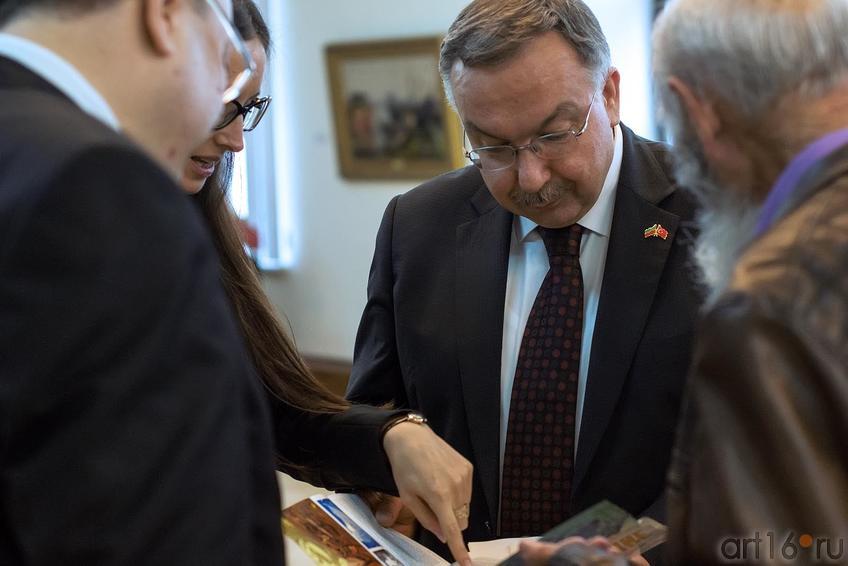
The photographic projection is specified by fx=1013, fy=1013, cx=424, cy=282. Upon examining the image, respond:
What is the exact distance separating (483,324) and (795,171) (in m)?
1.33

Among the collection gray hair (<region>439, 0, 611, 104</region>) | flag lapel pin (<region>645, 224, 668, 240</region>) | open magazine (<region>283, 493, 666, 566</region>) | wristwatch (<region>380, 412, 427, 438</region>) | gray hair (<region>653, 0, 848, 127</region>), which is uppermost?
gray hair (<region>439, 0, 611, 104</region>)

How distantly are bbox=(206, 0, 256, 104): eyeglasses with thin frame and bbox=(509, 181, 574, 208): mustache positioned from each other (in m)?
1.00

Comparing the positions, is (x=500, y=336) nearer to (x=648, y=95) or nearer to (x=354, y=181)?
(x=648, y=95)

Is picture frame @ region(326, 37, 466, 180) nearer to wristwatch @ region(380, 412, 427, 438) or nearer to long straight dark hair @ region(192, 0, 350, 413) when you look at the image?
long straight dark hair @ region(192, 0, 350, 413)

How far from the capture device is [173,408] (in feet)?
3.93

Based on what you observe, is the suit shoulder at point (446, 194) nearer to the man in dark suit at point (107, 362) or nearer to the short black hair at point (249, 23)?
the short black hair at point (249, 23)

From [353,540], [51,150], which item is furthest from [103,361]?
[353,540]

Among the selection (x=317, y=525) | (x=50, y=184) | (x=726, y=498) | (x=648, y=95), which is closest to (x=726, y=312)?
(x=726, y=498)

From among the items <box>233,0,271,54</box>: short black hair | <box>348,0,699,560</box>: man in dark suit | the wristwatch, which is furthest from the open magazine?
<box>233,0,271,54</box>: short black hair

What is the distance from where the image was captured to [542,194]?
254 centimetres

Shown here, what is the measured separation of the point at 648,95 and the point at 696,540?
533 centimetres

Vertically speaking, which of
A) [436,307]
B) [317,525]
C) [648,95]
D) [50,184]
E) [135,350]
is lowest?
[317,525]

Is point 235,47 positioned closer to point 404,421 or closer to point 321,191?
point 404,421

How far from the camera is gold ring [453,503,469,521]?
2.25 m
